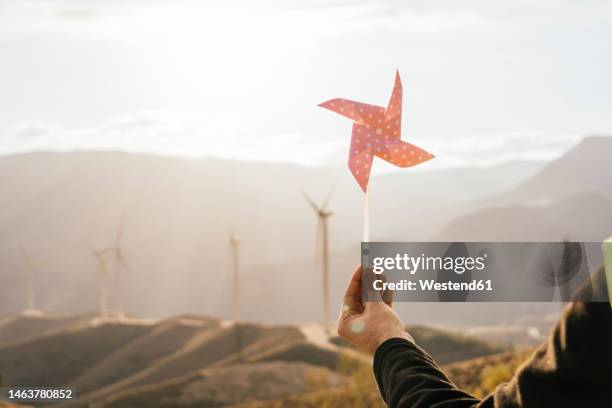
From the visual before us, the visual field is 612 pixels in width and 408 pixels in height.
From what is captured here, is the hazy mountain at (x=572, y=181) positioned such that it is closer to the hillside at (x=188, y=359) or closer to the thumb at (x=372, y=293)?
the hillside at (x=188, y=359)

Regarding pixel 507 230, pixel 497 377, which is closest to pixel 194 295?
pixel 507 230

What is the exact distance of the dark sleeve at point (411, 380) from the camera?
192 centimetres

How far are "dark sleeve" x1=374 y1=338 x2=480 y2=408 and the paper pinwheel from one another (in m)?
1.89

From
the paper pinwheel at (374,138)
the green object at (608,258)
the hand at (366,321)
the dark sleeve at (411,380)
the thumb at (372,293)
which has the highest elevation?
the paper pinwheel at (374,138)

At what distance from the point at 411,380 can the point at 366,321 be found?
0.47 m

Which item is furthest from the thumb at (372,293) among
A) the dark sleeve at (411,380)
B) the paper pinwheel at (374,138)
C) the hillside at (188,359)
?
the hillside at (188,359)

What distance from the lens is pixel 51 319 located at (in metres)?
81.6

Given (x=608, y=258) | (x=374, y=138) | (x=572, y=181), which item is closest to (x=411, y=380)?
(x=608, y=258)

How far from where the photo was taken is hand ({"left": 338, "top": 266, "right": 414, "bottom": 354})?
91.9 inches

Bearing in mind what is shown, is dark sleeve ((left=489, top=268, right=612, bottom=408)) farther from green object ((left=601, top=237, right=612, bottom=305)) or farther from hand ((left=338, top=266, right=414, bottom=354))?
hand ((left=338, top=266, right=414, bottom=354))

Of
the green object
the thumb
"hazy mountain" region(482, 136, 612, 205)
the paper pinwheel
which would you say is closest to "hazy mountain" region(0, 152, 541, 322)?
"hazy mountain" region(482, 136, 612, 205)

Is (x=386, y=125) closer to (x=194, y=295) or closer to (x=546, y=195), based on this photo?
(x=194, y=295)

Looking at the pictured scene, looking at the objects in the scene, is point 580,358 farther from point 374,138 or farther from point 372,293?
point 374,138

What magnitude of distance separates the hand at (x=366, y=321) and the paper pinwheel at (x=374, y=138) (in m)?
1.40
